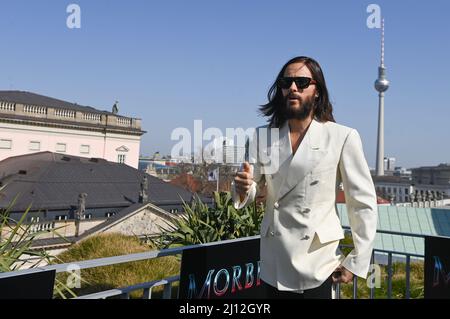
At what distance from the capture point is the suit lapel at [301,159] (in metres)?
2.06

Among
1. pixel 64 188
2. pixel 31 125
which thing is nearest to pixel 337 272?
pixel 64 188

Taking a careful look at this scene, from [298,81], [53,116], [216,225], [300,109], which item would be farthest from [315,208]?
[53,116]

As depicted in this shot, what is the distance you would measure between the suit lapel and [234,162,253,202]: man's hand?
18 centimetres

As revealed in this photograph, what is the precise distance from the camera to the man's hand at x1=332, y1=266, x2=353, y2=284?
1988mm

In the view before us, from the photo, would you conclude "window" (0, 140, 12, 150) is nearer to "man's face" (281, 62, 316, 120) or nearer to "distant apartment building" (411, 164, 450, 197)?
"man's face" (281, 62, 316, 120)

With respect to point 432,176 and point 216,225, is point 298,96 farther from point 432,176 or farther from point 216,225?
point 432,176

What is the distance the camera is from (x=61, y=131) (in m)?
48.9

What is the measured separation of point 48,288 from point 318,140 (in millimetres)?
1804

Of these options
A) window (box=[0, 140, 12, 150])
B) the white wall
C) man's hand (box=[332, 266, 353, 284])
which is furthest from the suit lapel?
window (box=[0, 140, 12, 150])

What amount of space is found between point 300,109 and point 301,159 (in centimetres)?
28

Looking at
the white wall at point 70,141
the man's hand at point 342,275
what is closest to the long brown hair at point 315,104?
the man's hand at point 342,275

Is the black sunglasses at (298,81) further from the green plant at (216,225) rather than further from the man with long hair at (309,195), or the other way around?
the green plant at (216,225)

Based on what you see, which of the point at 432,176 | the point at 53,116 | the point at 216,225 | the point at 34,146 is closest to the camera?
the point at 216,225

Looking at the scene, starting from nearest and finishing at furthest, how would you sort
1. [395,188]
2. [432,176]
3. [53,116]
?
1. [53,116]
2. [395,188]
3. [432,176]
